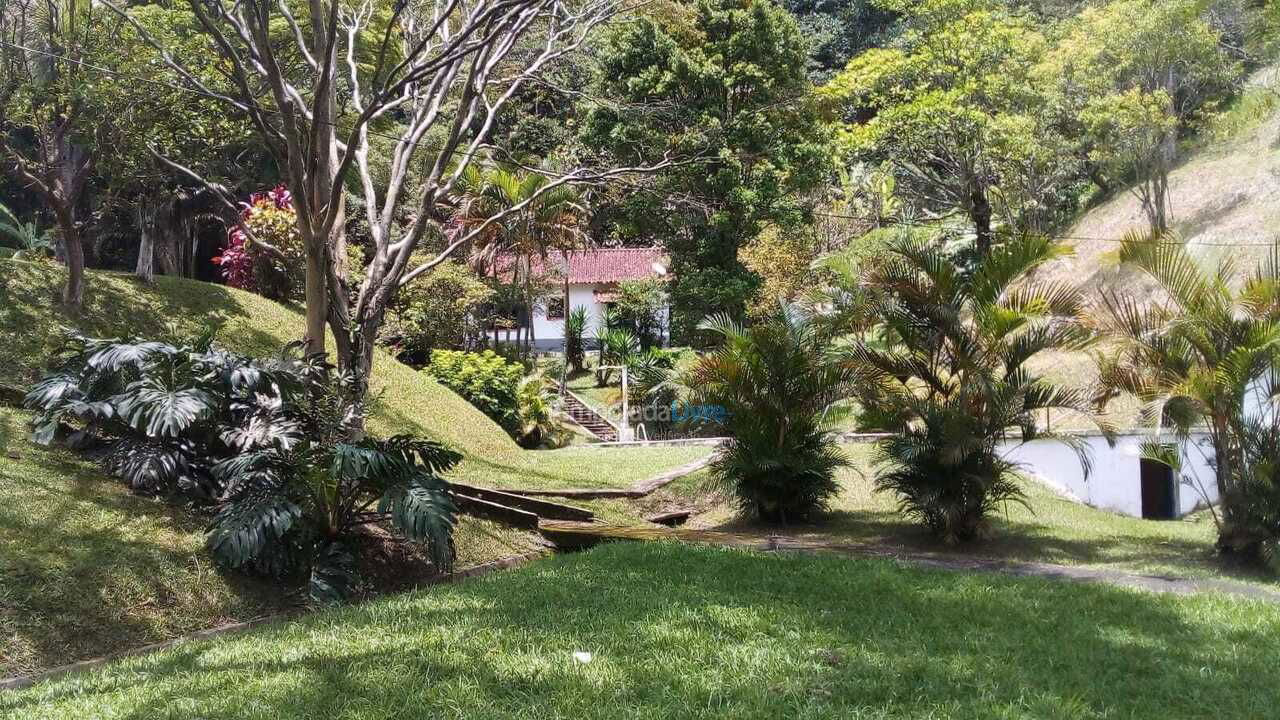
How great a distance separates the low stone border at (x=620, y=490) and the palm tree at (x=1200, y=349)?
5.12 meters

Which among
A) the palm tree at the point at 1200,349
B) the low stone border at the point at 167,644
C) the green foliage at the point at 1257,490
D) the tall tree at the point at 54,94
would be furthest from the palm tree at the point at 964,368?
the tall tree at the point at 54,94

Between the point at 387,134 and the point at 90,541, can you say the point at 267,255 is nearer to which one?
the point at 387,134

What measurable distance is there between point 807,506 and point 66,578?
774 centimetres

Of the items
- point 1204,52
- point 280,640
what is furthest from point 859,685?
point 1204,52

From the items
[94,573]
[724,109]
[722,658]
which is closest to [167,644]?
[94,573]

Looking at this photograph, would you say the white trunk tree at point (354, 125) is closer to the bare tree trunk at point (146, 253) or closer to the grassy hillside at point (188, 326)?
the grassy hillside at point (188, 326)

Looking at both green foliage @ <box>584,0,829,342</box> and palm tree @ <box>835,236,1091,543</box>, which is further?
green foliage @ <box>584,0,829,342</box>

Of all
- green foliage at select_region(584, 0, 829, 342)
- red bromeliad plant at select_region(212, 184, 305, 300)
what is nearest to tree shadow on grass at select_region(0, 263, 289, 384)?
red bromeliad plant at select_region(212, 184, 305, 300)

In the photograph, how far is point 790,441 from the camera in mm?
11570

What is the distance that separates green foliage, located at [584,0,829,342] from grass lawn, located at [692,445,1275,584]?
11673mm

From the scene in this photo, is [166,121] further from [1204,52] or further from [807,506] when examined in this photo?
[1204,52]

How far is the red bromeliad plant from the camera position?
18.3 metres

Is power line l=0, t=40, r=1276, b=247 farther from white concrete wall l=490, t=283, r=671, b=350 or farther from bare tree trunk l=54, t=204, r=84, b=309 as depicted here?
white concrete wall l=490, t=283, r=671, b=350

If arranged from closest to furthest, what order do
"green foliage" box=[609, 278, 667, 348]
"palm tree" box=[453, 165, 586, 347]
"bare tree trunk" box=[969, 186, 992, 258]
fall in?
1. "palm tree" box=[453, 165, 586, 347]
2. "bare tree trunk" box=[969, 186, 992, 258]
3. "green foliage" box=[609, 278, 667, 348]
